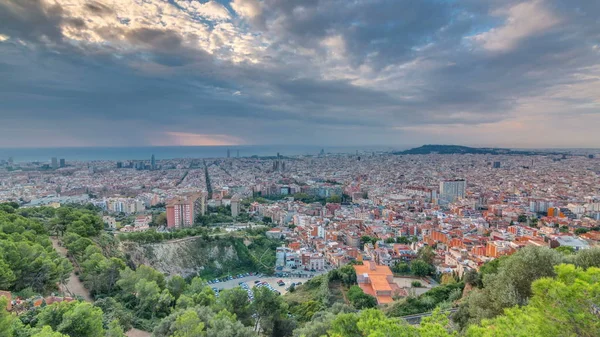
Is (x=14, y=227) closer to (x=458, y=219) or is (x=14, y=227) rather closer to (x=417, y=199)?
(x=458, y=219)

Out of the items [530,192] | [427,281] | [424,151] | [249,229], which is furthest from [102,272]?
[424,151]

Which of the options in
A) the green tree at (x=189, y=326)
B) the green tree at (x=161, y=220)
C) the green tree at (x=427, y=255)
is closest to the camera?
the green tree at (x=189, y=326)

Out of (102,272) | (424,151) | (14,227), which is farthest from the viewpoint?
(424,151)

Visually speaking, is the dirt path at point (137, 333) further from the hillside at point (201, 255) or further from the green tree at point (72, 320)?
the hillside at point (201, 255)

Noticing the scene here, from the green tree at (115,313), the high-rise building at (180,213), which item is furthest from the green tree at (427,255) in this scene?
the high-rise building at (180,213)

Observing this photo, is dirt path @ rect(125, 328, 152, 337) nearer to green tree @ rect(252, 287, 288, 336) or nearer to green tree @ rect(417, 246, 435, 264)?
green tree @ rect(252, 287, 288, 336)
